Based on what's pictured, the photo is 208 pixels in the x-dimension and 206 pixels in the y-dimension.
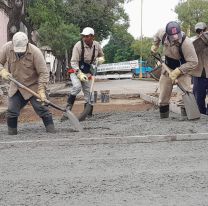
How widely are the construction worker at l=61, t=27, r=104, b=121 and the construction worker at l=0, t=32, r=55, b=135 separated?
1542 mm

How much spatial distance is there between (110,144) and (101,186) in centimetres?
222

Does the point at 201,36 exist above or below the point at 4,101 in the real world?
above

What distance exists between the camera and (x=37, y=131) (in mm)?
8102

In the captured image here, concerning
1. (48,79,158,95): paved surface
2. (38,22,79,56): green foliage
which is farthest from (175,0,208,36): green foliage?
(48,79,158,95): paved surface

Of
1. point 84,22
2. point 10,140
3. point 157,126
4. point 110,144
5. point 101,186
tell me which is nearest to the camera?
point 101,186

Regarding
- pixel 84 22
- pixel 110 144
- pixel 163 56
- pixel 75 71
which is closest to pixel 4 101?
pixel 75 71

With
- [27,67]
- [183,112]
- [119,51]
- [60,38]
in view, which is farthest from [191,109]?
[119,51]

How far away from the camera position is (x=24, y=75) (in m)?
7.84

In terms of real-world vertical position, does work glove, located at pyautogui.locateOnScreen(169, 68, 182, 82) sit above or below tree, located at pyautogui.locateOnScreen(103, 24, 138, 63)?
below

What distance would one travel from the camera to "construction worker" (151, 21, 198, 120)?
8.35 meters

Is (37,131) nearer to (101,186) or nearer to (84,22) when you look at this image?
(101,186)

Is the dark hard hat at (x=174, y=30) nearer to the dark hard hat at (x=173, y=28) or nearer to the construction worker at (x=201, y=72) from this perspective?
the dark hard hat at (x=173, y=28)

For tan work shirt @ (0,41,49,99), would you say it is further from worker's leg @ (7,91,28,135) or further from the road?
the road

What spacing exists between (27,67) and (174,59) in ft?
8.61
